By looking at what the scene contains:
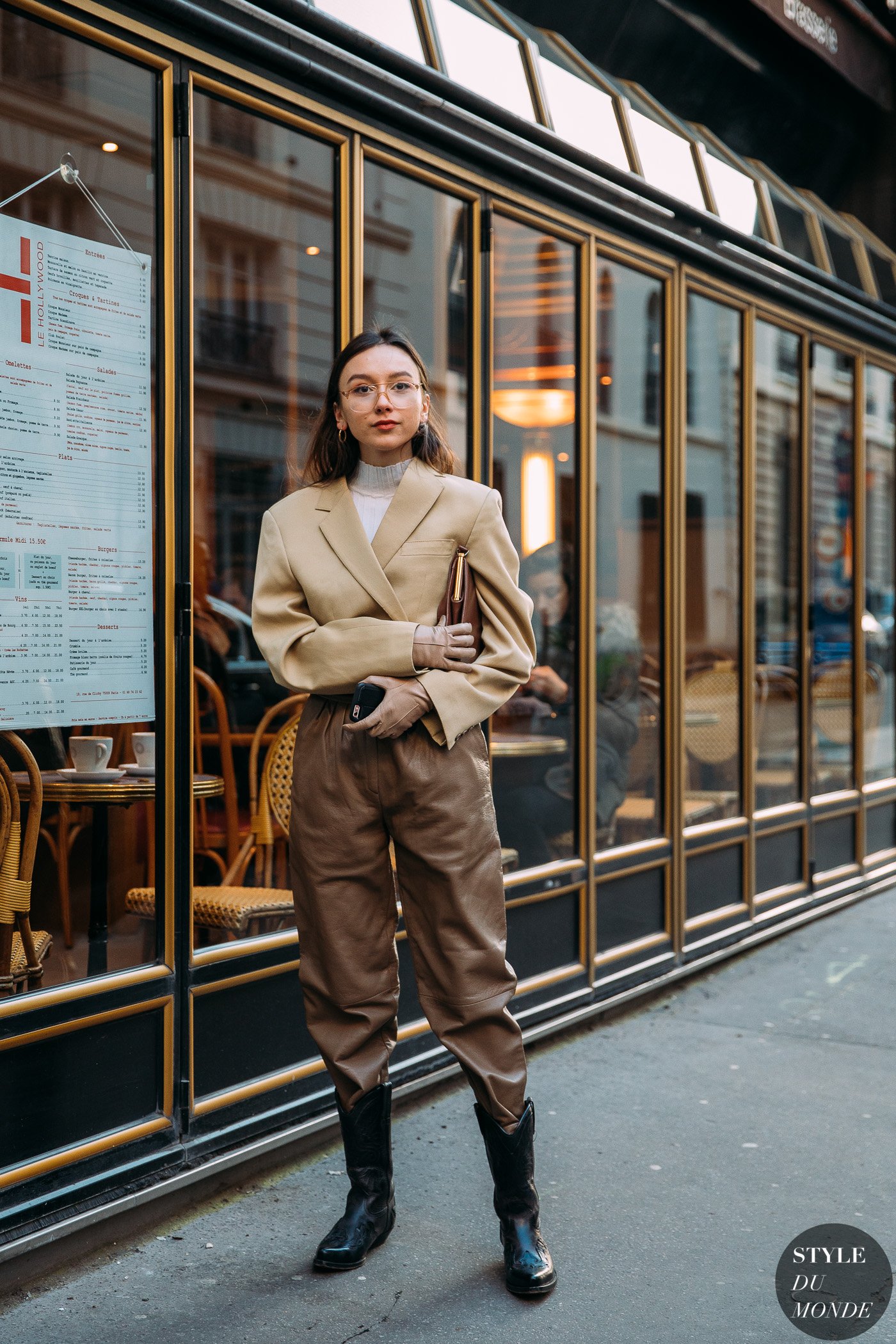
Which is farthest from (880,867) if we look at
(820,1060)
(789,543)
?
(820,1060)

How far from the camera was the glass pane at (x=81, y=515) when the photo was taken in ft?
10.8

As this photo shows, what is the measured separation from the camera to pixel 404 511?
3.07m

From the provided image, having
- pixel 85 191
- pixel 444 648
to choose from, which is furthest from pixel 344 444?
pixel 85 191

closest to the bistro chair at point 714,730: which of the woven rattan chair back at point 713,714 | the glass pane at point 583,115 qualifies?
the woven rattan chair back at point 713,714

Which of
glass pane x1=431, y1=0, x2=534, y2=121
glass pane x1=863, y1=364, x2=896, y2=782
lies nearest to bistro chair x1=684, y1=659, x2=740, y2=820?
glass pane x1=863, y1=364, x2=896, y2=782

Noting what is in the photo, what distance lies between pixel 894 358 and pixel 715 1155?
6120 millimetres

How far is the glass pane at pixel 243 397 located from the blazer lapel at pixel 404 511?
0.78 meters

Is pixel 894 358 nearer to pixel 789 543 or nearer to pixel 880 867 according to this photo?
pixel 789 543

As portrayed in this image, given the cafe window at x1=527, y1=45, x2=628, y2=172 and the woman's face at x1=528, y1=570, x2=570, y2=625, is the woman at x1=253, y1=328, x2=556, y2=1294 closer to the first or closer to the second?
the woman's face at x1=528, y1=570, x2=570, y2=625

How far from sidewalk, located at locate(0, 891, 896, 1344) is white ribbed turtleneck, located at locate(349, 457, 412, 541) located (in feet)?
5.83

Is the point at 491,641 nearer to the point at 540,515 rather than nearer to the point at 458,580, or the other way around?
the point at 458,580

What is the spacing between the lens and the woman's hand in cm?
541

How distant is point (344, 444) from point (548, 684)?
93.4 inches

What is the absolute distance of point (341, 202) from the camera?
4246 mm
